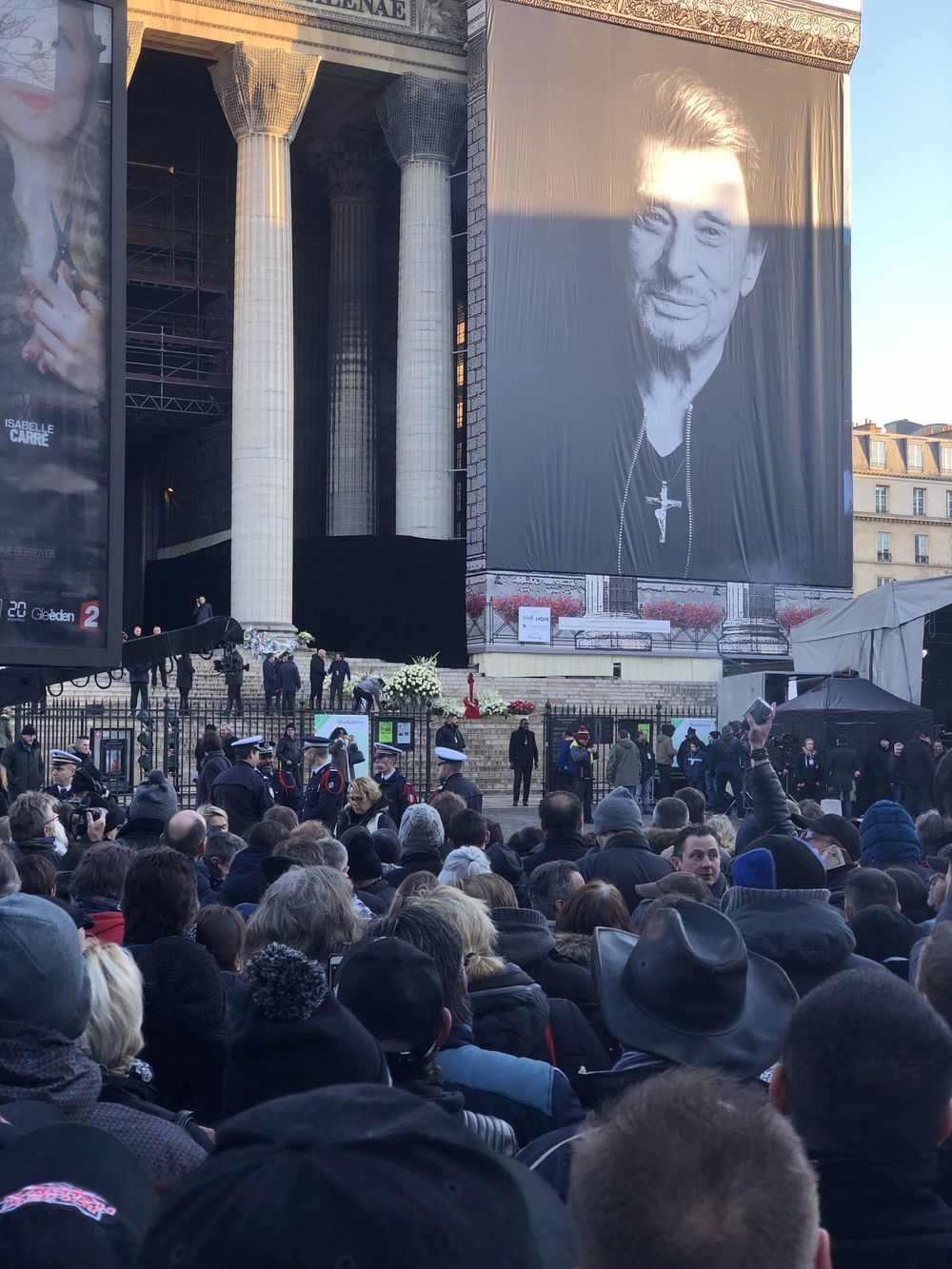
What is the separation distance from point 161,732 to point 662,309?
56.0 ft

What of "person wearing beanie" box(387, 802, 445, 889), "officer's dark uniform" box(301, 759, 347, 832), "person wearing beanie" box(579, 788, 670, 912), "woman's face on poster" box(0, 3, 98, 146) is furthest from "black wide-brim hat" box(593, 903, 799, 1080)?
"officer's dark uniform" box(301, 759, 347, 832)

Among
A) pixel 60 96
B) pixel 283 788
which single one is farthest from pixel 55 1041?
pixel 283 788

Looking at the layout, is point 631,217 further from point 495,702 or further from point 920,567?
point 920,567

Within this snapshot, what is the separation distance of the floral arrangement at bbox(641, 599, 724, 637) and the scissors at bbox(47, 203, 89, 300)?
27.9 metres

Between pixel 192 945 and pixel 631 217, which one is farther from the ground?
pixel 631 217

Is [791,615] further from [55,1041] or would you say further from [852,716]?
[55,1041]

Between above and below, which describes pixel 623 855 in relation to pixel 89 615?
below

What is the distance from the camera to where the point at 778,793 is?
6.95 m

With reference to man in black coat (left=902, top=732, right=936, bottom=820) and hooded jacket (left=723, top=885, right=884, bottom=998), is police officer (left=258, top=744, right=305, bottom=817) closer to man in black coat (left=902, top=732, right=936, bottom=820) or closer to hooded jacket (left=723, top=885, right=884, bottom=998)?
A: man in black coat (left=902, top=732, right=936, bottom=820)

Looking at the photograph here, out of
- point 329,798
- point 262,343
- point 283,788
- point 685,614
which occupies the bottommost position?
point 283,788

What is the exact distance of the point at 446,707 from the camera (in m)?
31.6

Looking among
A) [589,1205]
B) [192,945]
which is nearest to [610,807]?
[192,945]

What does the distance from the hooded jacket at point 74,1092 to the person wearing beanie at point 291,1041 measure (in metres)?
0.19

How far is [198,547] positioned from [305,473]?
179 inches
